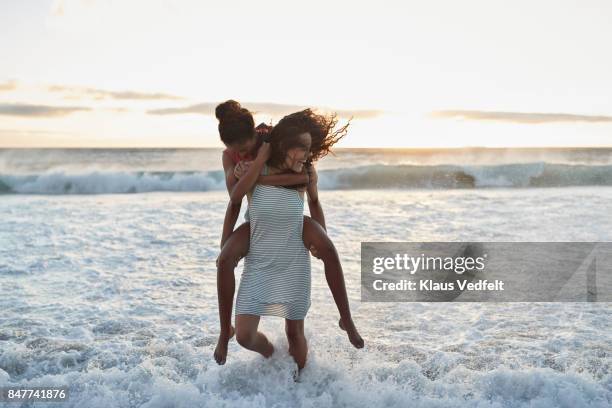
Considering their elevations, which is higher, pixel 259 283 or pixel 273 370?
pixel 259 283

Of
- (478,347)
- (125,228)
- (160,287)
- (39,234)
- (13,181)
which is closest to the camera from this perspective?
(478,347)

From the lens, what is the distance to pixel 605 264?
7172 millimetres

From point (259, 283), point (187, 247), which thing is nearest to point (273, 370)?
point (259, 283)

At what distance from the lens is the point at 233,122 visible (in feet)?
11.5

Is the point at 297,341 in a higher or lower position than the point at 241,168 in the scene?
lower

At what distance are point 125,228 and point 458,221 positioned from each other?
5.51 metres

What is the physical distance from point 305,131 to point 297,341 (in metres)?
1.39

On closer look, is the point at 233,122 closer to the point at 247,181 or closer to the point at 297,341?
the point at 247,181

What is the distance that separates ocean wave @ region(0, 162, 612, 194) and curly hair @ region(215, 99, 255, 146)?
54.2 ft

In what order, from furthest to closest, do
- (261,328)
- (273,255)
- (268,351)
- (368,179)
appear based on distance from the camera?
(368,179), (261,328), (268,351), (273,255)

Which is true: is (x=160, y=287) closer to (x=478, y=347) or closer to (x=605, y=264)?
(x=478, y=347)
